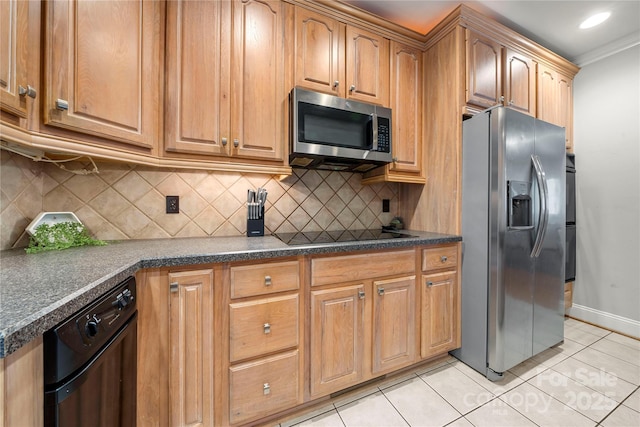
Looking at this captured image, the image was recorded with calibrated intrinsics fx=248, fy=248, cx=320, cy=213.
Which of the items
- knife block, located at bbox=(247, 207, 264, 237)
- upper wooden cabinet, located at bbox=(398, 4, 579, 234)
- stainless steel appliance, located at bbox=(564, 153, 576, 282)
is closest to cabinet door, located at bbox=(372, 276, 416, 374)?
upper wooden cabinet, located at bbox=(398, 4, 579, 234)

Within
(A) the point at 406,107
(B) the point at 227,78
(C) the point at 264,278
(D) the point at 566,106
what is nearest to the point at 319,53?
(B) the point at 227,78

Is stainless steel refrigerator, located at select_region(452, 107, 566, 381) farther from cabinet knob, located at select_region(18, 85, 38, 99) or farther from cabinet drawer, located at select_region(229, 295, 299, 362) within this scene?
cabinet knob, located at select_region(18, 85, 38, 99)

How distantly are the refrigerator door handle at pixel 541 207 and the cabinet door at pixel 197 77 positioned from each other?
208cm

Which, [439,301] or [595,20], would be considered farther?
[595,20]

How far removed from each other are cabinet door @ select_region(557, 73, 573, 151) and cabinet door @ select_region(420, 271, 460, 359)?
6.94 ft

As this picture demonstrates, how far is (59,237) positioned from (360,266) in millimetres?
1536

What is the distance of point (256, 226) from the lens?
169 cm

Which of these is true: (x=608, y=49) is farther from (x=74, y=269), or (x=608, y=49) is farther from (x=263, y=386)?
(x=74, y=269)

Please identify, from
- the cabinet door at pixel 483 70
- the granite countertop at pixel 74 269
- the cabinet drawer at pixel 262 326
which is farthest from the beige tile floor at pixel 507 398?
the cabinet door at pixel 483 70

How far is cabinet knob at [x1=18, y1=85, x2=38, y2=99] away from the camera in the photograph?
33.6 inches

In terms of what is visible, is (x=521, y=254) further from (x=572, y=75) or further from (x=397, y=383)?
(x=572, y=75)

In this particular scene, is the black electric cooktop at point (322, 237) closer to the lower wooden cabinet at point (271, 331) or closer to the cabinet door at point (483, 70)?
the lower wooden cabinet at point (271, 331)

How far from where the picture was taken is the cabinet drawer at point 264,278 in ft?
3.88

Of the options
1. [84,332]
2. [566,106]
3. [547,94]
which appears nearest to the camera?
[84,332]
